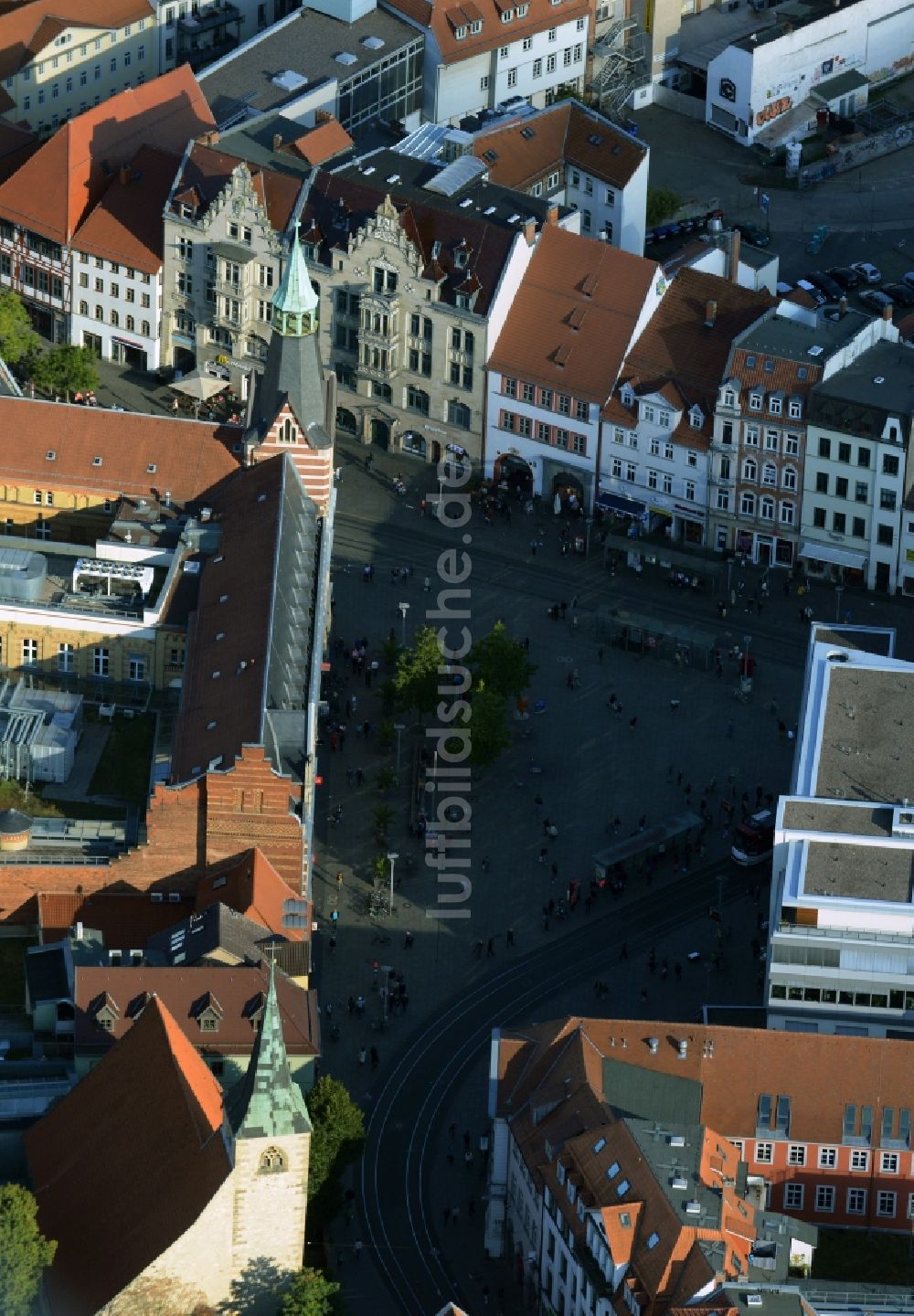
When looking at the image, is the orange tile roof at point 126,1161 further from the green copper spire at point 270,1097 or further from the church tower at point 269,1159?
the green copper spire at point 270,1097

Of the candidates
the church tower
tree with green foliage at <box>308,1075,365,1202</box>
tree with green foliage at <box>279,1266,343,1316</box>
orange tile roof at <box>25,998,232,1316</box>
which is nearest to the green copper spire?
the church tower

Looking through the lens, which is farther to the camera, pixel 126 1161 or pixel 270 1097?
pixel 126 1161

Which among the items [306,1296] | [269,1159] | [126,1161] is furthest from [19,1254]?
[269,1159]

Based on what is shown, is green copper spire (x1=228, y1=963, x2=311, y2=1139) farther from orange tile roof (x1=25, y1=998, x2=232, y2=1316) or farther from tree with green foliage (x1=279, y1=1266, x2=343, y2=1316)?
tree with green foliage (x1=279, y1=1266, x2=343, y2=1316)

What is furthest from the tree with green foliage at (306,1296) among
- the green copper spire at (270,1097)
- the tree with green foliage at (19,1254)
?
the tree with green foliage at (19,1254)

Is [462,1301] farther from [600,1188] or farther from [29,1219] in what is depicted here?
[29,1219]


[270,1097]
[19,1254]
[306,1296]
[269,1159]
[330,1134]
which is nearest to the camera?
[270,1097]

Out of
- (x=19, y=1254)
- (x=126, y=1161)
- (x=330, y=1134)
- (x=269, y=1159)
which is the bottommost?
(x=19, y=1254)

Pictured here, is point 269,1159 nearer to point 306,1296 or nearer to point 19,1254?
point 306,1296
